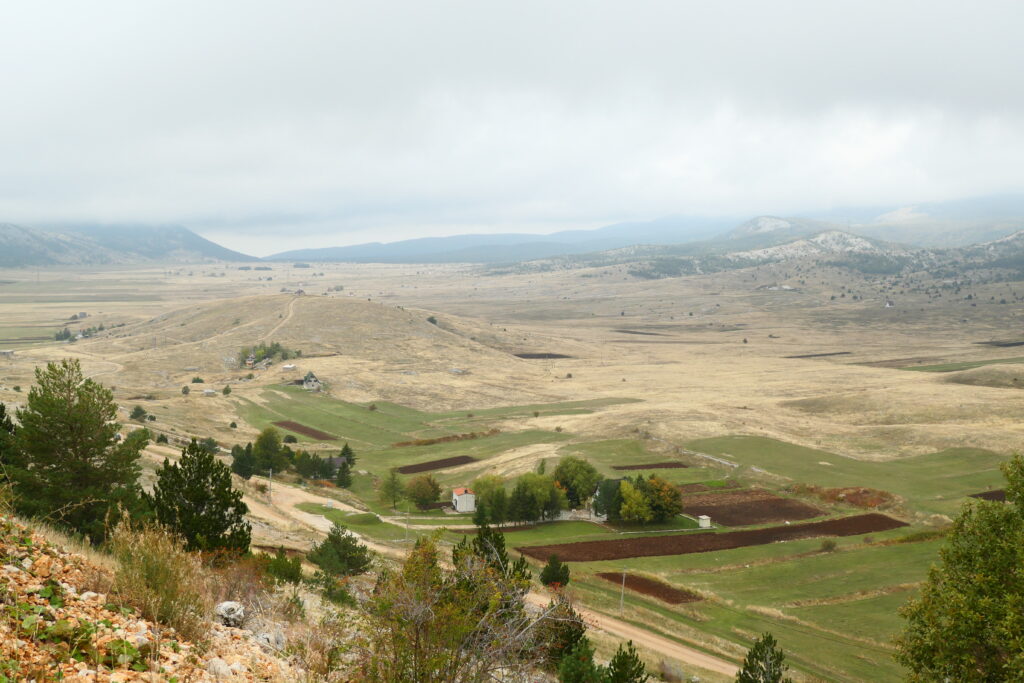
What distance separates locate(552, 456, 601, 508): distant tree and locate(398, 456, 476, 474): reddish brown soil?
18419mm

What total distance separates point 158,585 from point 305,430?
94847 mm

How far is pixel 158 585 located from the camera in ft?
34.5

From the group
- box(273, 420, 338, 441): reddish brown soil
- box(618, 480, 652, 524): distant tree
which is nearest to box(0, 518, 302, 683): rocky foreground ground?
box(618, 480, 652, 524): distant tree

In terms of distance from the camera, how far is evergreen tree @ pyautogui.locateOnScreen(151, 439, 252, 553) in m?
23.0

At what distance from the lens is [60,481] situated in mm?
24047

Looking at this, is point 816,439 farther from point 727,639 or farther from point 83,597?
point 83,597

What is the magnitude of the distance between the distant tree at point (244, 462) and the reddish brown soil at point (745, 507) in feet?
159

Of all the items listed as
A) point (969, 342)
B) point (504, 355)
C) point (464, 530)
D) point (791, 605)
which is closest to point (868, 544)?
point (791, 605)

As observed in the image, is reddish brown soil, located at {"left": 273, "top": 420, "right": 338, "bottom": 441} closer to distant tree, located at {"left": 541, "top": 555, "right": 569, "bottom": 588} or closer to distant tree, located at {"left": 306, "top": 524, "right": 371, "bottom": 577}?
distant tree, located at {"left": 306, "top": 524, "right": 371, "bottom": 577}

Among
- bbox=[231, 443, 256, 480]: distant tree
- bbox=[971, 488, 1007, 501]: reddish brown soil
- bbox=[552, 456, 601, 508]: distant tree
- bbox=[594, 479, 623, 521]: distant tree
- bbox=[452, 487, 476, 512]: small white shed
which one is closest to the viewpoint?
bbox=[594, 479, 623, 521]: distant tree

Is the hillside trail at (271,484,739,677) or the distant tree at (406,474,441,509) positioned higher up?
the hillside trail at (271,484,739,677)

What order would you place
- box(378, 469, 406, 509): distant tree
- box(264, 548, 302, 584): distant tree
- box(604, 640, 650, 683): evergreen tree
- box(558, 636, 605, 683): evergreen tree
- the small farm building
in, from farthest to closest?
the small farm building
box(378, 469, 406, 509): distant tree
box(264, 548, 302, 584): distant tree
box(558, 636, 605, 683): evergreen tree
box(604, 640, 650, 683): evergreen tree

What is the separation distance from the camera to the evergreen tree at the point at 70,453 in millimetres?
23391

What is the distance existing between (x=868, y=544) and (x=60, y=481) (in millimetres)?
59864
